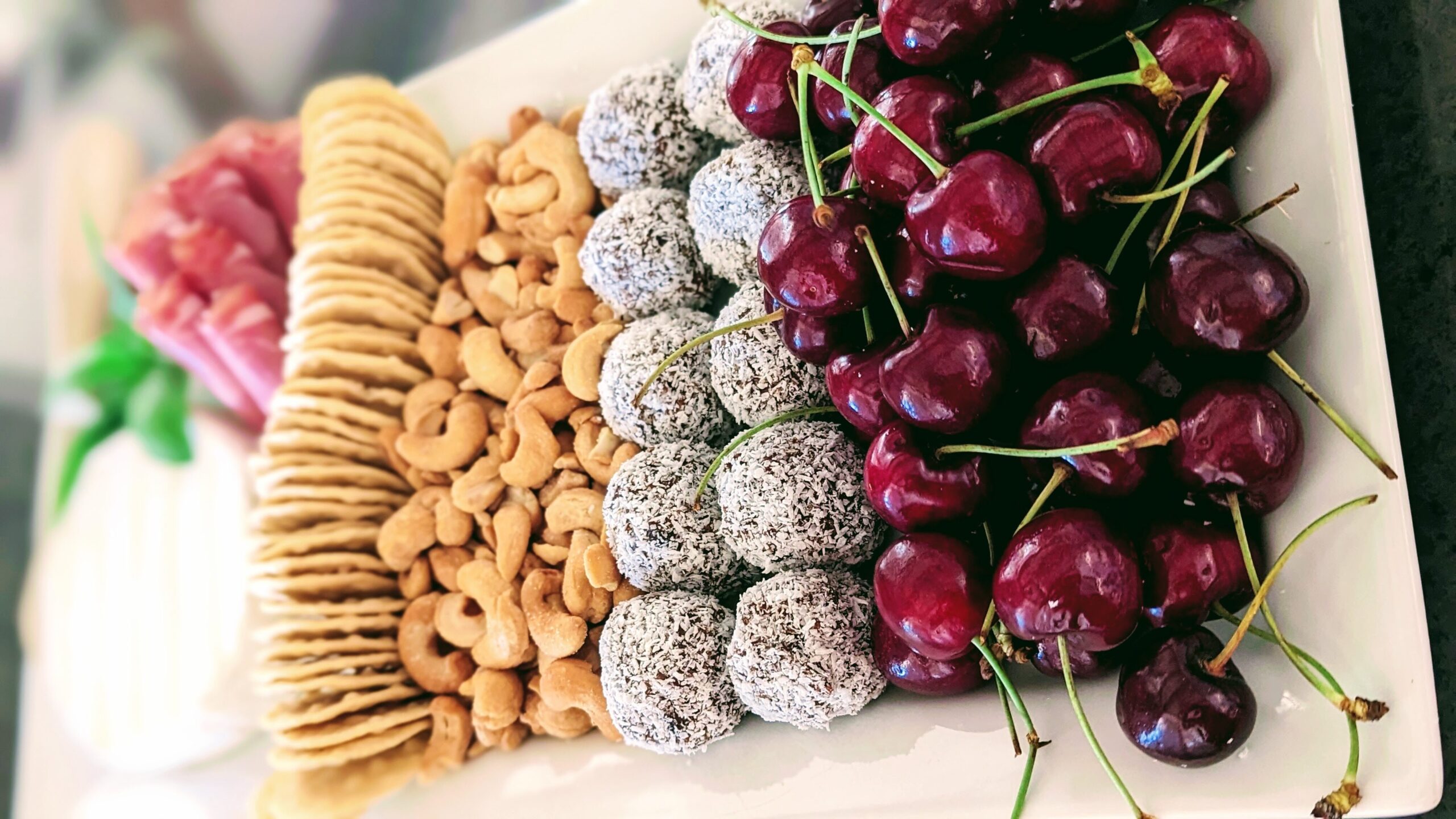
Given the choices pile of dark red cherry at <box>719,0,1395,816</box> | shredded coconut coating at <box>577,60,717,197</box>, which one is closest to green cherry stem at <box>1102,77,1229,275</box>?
pile of dark red cherry at <box>719,0,1395,816</box>

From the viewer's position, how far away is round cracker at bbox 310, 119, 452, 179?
1064mm

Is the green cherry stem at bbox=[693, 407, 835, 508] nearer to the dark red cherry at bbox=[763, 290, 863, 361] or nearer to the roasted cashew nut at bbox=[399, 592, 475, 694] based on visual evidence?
the dark red cherry at bbox=[763, 290, 863, 361]

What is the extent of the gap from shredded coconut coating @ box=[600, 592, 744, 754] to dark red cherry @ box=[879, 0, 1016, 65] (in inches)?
18.2

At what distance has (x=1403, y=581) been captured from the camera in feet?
1.74

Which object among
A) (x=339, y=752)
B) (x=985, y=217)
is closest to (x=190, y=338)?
(x=339, y=752)

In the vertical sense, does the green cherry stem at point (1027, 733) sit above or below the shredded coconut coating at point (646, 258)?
below

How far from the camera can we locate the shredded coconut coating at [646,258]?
34.5 inches

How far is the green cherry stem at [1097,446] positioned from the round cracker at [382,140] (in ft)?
2.52

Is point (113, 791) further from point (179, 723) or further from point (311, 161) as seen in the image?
point (311, 161)

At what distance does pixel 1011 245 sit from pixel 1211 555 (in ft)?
Answer: 0.75

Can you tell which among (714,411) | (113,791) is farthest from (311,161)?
(113,791)

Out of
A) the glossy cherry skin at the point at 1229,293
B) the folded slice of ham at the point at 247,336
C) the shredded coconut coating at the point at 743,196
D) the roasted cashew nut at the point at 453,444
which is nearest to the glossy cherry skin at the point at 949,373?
the glossy cherry skin at the point at 1229,293

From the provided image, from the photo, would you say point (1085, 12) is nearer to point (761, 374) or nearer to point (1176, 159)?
point (1176, 159)

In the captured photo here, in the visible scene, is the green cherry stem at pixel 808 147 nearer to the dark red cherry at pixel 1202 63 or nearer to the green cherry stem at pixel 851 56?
the green cherry stem at pixel 851 56
